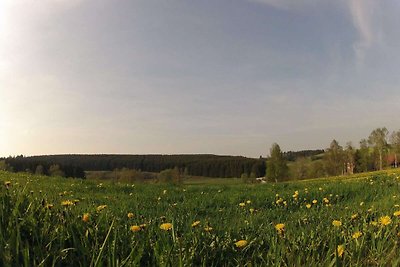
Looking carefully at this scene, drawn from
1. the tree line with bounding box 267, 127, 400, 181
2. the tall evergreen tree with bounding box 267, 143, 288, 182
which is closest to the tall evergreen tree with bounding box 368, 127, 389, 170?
the tree line with bounding box 267, 127, 400, 181

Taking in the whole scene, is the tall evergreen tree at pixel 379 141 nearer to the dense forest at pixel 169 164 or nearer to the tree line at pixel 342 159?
the tree line at pixel 342 159

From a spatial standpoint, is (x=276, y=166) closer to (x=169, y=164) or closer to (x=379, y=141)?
(x=379, y=141)

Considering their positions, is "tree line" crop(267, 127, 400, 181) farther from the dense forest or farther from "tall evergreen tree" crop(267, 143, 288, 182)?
the dense forest

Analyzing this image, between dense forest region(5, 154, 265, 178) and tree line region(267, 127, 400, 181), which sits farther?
dense forest region(5, 154, 265, 178)

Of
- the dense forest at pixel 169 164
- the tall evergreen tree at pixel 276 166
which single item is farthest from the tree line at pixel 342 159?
the dense forest at pixel 169 164

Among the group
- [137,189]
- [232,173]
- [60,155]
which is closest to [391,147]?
[232,173]

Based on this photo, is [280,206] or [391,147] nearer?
[280,206]

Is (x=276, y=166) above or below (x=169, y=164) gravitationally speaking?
below

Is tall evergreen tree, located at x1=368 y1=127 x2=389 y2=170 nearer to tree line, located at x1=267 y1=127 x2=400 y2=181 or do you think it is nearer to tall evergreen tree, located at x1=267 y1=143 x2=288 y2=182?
tree line, located at x1=267 y1=127 x2=400 y2=181

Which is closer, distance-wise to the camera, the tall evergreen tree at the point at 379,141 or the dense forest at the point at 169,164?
the tall evergreen tree at the point at 379,141

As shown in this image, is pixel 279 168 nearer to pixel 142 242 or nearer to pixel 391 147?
pixel 391 147

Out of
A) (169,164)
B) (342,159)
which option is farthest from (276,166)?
(169,164)

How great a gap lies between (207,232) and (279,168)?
104873 millimetres

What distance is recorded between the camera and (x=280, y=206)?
28.0 ft
